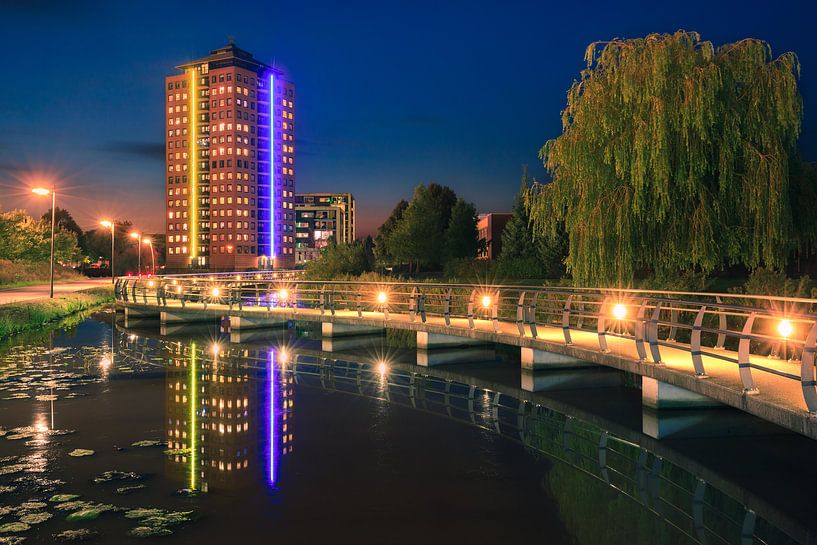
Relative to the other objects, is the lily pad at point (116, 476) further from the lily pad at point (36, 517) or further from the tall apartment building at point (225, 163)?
the tall apartment building at point (225, 163)

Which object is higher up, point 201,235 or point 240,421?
point 201,235

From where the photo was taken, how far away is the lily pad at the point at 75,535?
24.9ft

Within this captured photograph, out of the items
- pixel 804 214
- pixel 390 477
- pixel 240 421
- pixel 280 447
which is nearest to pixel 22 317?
pixel 240 421

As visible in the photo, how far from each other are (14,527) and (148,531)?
1.44m

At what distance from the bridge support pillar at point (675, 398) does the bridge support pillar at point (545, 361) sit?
4604mm

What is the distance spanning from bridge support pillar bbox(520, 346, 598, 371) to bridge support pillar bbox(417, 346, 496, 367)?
12.1 ft

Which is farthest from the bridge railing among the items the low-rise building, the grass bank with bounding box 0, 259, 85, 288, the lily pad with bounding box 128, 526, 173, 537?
the low-rise building

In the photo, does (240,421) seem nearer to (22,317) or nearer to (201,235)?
(22,317)

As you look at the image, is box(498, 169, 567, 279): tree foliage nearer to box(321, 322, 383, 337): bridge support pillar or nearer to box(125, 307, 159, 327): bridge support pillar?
box(321, 322, 383, 337): bridge support pillar

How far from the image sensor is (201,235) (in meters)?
172

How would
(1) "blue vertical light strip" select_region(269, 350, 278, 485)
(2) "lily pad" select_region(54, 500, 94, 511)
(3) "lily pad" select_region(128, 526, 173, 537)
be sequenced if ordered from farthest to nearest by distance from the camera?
1. (1) "blue vertical light strip" select_region(269, 350, 278, 485)
2. (2) "lily pad" select_region(54, 500, 94, 511)
3. (3) "lily pad" select_region(128, 526, 173, 537)

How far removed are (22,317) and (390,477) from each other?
26964 millimetres

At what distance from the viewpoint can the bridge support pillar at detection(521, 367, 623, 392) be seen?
17234mm

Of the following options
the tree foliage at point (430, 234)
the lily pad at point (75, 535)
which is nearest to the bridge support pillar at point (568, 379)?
the lily pad at point (75, 535)
